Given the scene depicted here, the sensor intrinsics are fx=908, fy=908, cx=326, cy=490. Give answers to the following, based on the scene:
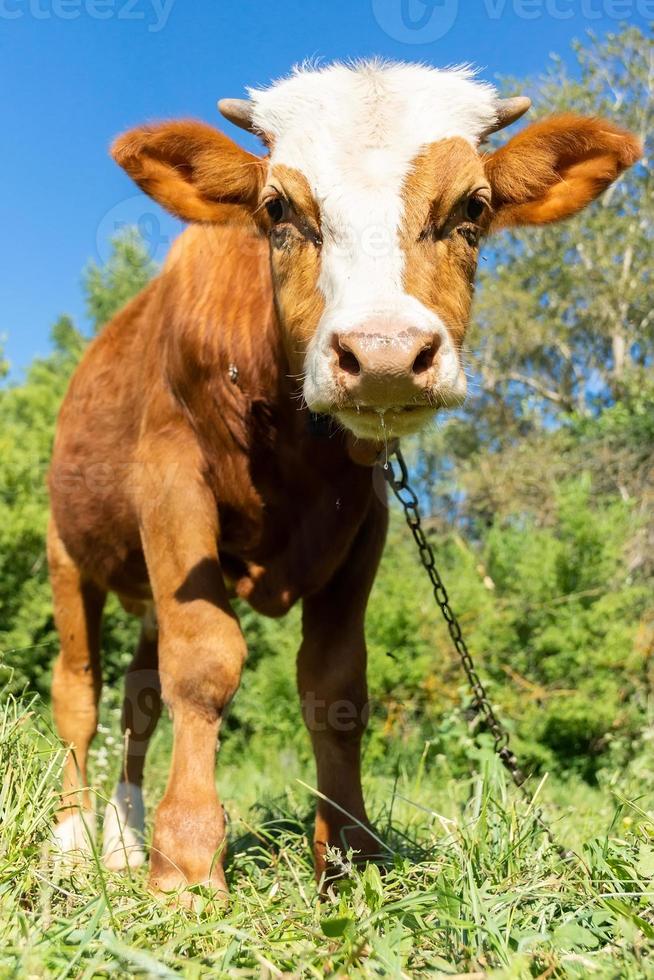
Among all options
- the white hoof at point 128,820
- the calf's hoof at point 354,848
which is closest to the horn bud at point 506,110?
the calf's hoof at point 354,848

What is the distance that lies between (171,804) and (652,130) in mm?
25317

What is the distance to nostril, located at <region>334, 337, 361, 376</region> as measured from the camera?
2396 mm

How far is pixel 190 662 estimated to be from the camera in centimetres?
295

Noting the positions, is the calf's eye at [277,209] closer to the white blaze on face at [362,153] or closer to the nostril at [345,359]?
the white blaze on face at [362,153]

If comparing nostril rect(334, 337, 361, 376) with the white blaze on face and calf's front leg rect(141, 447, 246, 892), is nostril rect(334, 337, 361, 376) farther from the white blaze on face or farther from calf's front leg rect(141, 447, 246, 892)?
calf's front leg rect(141, 447, 246, 892)

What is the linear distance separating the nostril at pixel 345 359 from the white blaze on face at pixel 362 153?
1.4 inches

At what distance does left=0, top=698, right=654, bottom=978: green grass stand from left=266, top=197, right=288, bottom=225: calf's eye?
1820 mm

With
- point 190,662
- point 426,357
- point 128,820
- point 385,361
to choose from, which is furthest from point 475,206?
point 128,820

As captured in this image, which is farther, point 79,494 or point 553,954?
point 79,494

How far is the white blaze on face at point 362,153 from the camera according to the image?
2.51 metres

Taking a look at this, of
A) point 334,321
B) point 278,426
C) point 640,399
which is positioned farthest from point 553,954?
point 640,399

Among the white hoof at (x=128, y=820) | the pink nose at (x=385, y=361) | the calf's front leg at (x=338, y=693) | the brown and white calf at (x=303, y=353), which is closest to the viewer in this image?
the pink nose at (x=385, y=361)

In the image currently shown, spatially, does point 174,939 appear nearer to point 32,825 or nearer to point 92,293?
→ point 32,825

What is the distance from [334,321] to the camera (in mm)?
2451
